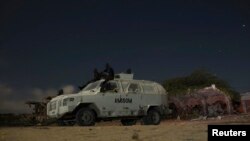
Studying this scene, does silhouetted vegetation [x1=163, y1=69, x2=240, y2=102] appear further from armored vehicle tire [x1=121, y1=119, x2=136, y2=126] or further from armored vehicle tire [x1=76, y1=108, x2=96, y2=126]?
armored vehicle tire [x1=76, y1=108, x2=96, y2=126]

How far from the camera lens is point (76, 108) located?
14977 mm

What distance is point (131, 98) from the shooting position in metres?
16.7

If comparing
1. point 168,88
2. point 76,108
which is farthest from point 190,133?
point 168,88

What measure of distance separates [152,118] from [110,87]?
2467 mm

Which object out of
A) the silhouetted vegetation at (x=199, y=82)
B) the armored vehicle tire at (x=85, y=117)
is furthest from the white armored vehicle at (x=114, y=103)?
the silhouetted vegetation at (x=199, y=82)

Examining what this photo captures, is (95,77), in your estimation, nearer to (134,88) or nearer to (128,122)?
(134,88)

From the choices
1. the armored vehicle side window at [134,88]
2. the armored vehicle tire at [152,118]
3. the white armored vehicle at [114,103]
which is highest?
the armored vehicle side window at [134,88]

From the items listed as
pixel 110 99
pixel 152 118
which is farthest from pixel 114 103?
pixel 152 118

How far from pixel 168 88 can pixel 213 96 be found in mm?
4215

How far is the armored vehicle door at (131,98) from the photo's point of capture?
1647 centimetres

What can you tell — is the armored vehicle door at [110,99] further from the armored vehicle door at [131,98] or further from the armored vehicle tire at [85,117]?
the armored vehicle tire at [85,117]

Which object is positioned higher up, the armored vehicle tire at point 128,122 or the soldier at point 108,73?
the soldier at point 108,73

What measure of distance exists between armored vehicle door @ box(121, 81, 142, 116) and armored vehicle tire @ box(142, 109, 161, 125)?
606 mm

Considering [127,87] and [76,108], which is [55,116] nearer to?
[76,108]
